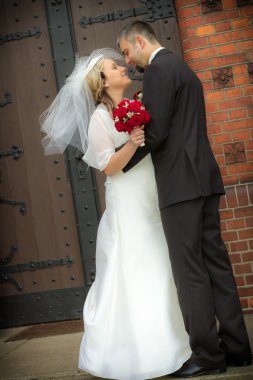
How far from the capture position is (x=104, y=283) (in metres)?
3.23

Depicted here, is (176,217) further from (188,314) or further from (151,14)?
(151,14)

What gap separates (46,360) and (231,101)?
2328 mm

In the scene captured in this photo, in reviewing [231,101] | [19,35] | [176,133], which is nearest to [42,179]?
[19,35]

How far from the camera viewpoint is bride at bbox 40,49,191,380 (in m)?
3.06

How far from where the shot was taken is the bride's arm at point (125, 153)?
114 inches

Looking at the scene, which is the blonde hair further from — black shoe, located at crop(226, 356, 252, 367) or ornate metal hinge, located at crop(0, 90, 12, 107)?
ornate metal hinge, located at crop(0, 90, 12, 107)

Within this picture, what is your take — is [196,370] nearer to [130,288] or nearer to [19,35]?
[130,288]

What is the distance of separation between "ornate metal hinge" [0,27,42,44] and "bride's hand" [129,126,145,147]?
239 cm

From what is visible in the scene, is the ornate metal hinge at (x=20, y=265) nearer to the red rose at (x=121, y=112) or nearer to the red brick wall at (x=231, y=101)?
the red brick wall at (x=231, y=101)

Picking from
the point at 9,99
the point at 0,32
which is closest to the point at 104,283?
the point at 9,99

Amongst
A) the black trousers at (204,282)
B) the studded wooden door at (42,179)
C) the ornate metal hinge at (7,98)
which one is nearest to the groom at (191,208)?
the black trousers at (204,282)

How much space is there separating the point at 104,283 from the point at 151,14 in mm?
2484

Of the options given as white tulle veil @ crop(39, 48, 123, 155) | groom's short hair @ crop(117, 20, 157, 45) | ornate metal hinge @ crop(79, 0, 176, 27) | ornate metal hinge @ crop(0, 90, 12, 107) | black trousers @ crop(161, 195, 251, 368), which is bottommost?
black trousers @ crop(161, 195, 251, 368)

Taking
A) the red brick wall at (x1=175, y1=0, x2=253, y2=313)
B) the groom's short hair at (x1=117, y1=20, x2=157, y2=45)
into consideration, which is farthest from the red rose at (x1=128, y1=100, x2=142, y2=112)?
the red brick wall at (x1=175, y1=0, x2=253, y2=313)
